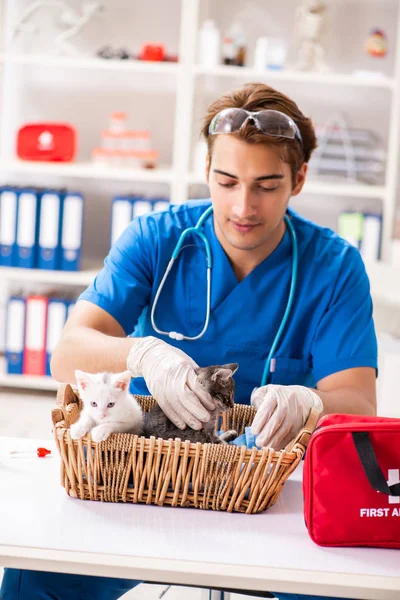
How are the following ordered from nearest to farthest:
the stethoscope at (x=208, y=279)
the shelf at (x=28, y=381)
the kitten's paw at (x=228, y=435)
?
the kitten's paw at (x=228, y=435) → the stethoscope at (x=208, y=279) → the shelf at (x=28, y=381)

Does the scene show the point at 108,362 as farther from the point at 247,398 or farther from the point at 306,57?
the point at 306,57

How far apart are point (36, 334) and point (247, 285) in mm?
2013

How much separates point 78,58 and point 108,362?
7.51 ft

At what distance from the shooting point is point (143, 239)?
180cm

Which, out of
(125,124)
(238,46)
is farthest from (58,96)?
(238,46)

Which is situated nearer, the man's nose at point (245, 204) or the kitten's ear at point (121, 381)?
the kitten's ear at point (121, 381)

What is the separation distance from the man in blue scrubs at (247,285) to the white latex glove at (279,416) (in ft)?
0.61

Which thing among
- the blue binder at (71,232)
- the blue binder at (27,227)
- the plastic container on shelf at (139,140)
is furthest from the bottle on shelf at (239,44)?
the blue binder at (27,227)

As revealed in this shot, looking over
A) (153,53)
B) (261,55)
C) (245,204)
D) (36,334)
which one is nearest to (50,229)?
(36,334)

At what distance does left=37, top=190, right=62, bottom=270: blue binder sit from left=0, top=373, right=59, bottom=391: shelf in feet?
1.57

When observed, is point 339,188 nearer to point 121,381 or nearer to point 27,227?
point 27,227

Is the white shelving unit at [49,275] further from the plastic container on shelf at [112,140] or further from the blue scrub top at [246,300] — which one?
the blue scrub top at [246,300]

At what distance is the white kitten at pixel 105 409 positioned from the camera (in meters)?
1.13

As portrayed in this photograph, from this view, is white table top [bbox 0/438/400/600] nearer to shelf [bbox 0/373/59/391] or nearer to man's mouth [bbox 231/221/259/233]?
man's mouth [bbox 231/221/259/233]
